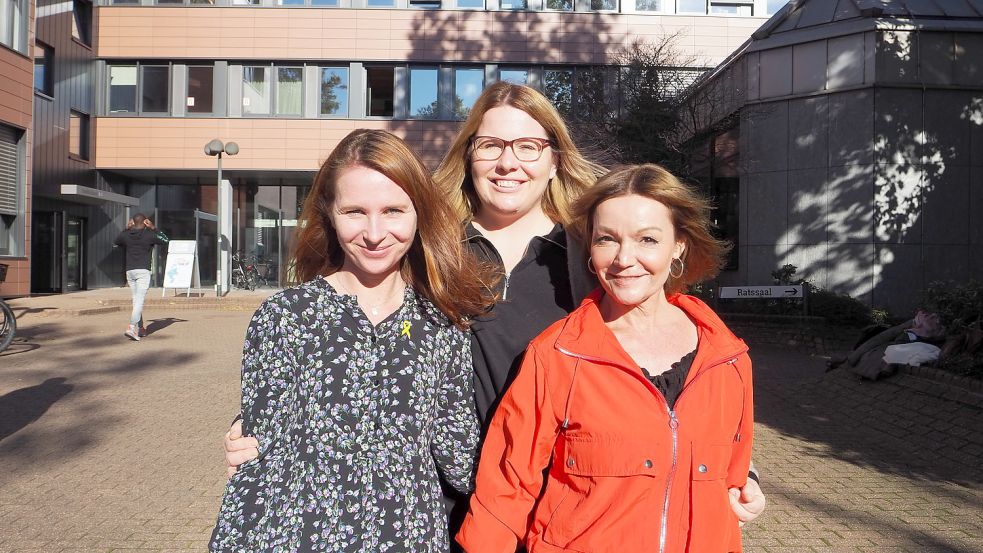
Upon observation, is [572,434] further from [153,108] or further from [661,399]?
[153,108]

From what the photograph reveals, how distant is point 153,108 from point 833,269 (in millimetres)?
23526

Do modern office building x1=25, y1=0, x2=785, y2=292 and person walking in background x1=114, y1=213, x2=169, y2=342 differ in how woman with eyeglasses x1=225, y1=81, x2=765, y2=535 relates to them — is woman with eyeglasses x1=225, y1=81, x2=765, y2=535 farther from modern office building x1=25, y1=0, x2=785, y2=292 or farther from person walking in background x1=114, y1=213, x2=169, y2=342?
modern office building x1=25, y1=0, x2=785, y2=292

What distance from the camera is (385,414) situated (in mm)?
2100

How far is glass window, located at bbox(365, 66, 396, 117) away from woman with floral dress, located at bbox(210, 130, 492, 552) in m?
27.0

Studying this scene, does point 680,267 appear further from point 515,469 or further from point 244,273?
point 244,273

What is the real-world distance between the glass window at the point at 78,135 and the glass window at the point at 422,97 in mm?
11422

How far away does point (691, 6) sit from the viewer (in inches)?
1109

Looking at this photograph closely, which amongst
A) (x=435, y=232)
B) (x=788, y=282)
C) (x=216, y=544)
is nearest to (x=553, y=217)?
(x=435, y=232)

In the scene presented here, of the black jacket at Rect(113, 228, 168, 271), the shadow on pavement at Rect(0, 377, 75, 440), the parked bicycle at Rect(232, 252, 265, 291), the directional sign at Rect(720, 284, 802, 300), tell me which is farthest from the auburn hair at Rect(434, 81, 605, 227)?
the parked bicycle at Rect(232, 252, 265, 291)

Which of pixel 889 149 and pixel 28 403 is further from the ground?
pixel 889 149

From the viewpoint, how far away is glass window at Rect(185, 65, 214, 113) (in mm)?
28156

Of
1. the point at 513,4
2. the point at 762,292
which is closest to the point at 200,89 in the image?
the point at 513,4

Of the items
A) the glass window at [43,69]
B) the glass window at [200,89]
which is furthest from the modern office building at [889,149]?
the glass window at [43,69]

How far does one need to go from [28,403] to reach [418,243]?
758 cm
